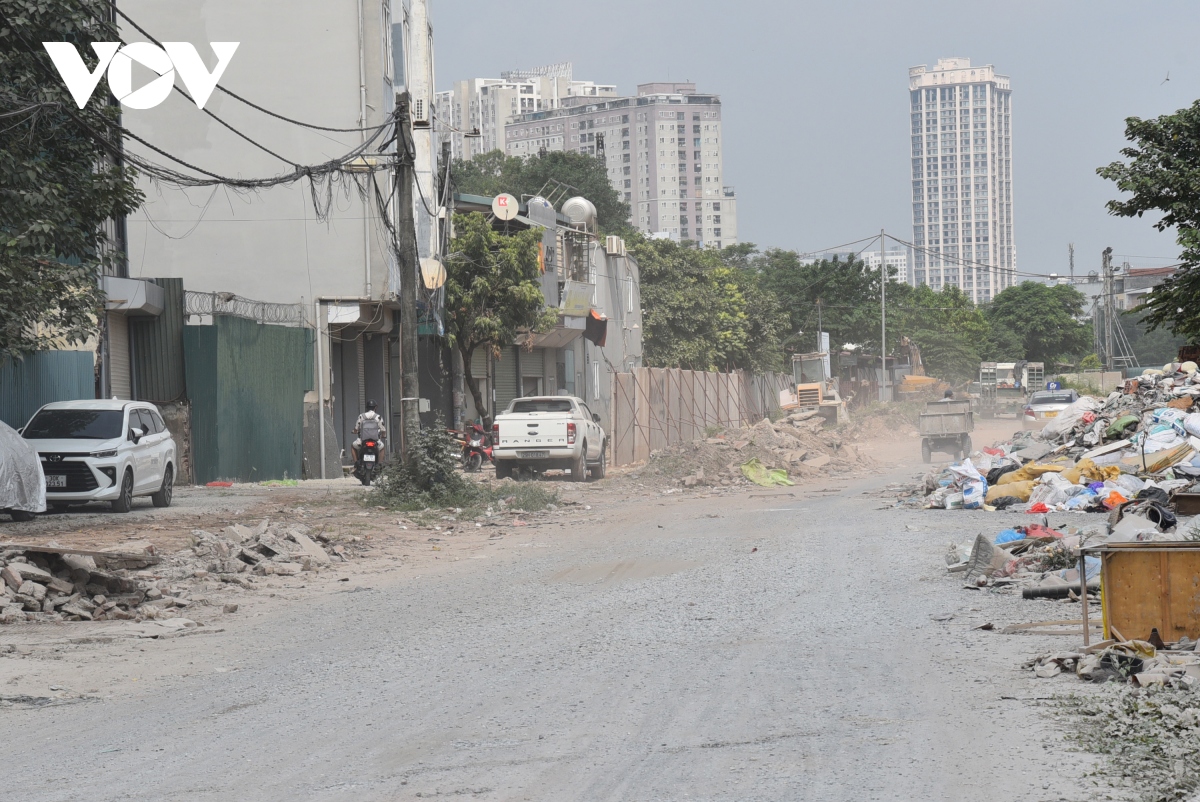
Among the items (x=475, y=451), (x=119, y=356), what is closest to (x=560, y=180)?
(x=475, y=451)

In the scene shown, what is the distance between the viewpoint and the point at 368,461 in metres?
25.8

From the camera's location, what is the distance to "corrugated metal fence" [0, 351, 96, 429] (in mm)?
19875

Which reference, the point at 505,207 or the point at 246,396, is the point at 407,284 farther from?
the point at 505,207

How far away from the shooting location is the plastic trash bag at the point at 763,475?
92.6 feet

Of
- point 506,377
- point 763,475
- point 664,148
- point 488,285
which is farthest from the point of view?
point 664,148

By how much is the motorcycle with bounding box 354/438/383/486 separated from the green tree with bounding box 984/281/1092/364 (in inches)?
3712

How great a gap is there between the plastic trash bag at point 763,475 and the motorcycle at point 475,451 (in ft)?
21.6

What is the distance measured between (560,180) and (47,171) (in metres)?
72.3

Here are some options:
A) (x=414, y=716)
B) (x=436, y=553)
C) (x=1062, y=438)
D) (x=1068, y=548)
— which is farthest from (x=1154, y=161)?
(x=414, y=716)

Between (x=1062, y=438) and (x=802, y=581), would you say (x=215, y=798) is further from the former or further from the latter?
(x=1062, y=438)

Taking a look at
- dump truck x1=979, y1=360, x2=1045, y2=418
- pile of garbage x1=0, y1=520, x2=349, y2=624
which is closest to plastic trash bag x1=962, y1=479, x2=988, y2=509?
pile of garbage x1=0, y1=520, x2=349, y2=624

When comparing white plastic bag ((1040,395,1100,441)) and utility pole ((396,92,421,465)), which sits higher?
utility pole ((396,92,421,465))

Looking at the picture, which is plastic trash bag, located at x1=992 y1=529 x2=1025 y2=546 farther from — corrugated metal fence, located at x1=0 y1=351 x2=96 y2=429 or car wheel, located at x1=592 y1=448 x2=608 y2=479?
car wheel, located at x1=592 y1=448 x2=608 y2=479

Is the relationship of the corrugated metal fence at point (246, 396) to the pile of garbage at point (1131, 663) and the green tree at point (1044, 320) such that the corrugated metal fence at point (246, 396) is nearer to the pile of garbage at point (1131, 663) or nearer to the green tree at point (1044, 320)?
the pile of garbage at point (1131, 663)
